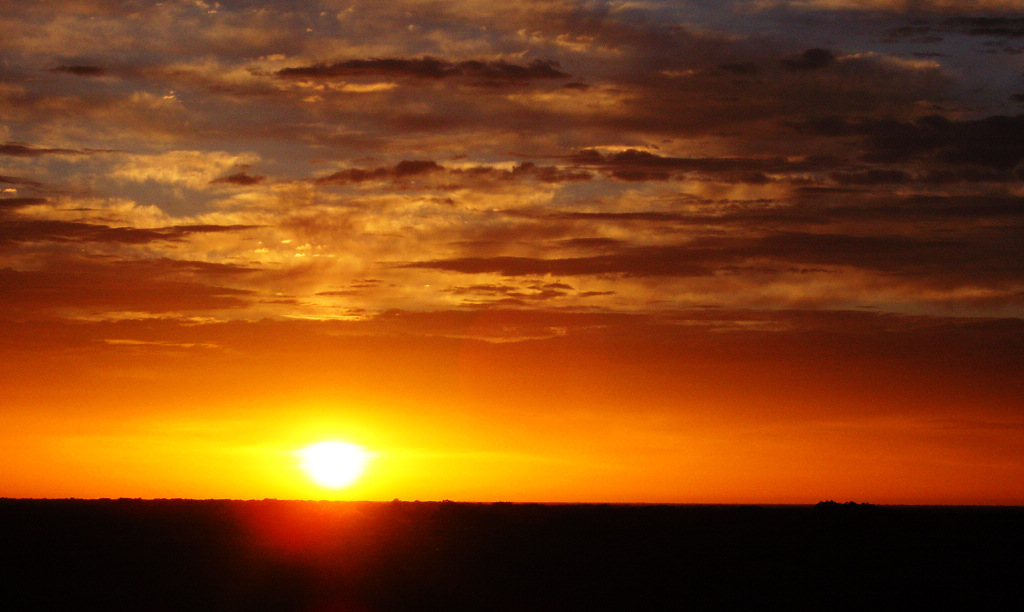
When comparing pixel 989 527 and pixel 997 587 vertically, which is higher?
pixel 989 527

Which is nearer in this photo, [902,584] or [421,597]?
[421,597]

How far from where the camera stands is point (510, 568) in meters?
58.7

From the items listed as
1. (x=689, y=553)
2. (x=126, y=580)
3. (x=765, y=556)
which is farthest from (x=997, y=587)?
(x=126, y=580)

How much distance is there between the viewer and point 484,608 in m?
43.8

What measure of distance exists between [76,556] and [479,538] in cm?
2992

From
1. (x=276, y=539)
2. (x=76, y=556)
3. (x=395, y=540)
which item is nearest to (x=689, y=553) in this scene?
(x=395, y=540)

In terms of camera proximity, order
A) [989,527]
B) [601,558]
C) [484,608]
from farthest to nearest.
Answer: [989,527] → [601,558] → [484,608]

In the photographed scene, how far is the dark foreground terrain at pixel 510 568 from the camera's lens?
46562mm

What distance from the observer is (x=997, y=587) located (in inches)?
2095

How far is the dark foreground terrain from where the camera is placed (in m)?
46.6

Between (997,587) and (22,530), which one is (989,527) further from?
(22,530)

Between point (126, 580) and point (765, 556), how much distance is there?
38.1m

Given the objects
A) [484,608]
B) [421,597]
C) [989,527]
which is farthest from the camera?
[989,527]

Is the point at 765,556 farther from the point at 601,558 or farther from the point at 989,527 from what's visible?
the point at 989,527
